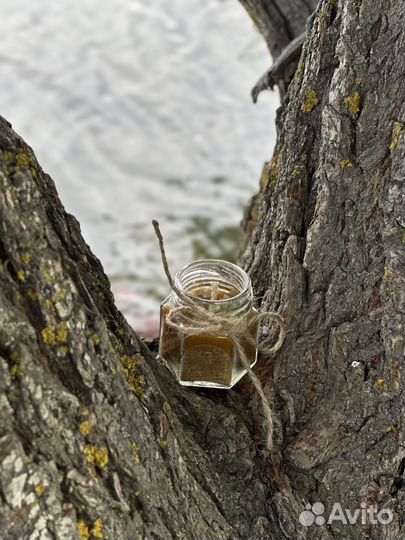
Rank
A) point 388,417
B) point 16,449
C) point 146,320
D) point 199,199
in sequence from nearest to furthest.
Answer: point 16,449 → point 388,417 → point 146,320 → point 199,199

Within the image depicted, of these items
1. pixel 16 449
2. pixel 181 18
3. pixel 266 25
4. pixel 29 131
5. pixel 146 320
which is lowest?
pixel 146 320

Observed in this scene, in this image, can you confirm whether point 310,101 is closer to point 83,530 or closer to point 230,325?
point 230,325

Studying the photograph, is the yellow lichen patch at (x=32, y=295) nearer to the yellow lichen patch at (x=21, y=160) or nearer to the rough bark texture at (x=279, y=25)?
the yellow lichen patch at (x=21, y=160)

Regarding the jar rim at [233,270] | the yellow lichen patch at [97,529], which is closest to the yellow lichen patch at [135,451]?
the yellow lichen patch at [97,529]

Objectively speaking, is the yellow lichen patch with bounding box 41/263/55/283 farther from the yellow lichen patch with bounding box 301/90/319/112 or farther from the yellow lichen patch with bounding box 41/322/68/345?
the yellow lichen patch with bounding box 301/90/319/112

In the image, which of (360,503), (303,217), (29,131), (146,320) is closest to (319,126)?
(303,217)

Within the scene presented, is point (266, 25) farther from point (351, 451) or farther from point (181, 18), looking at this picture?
point (181, 18)

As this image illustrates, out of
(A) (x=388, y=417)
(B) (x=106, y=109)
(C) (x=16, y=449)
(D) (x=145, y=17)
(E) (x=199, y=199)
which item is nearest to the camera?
(C) (x=16, y=449)
